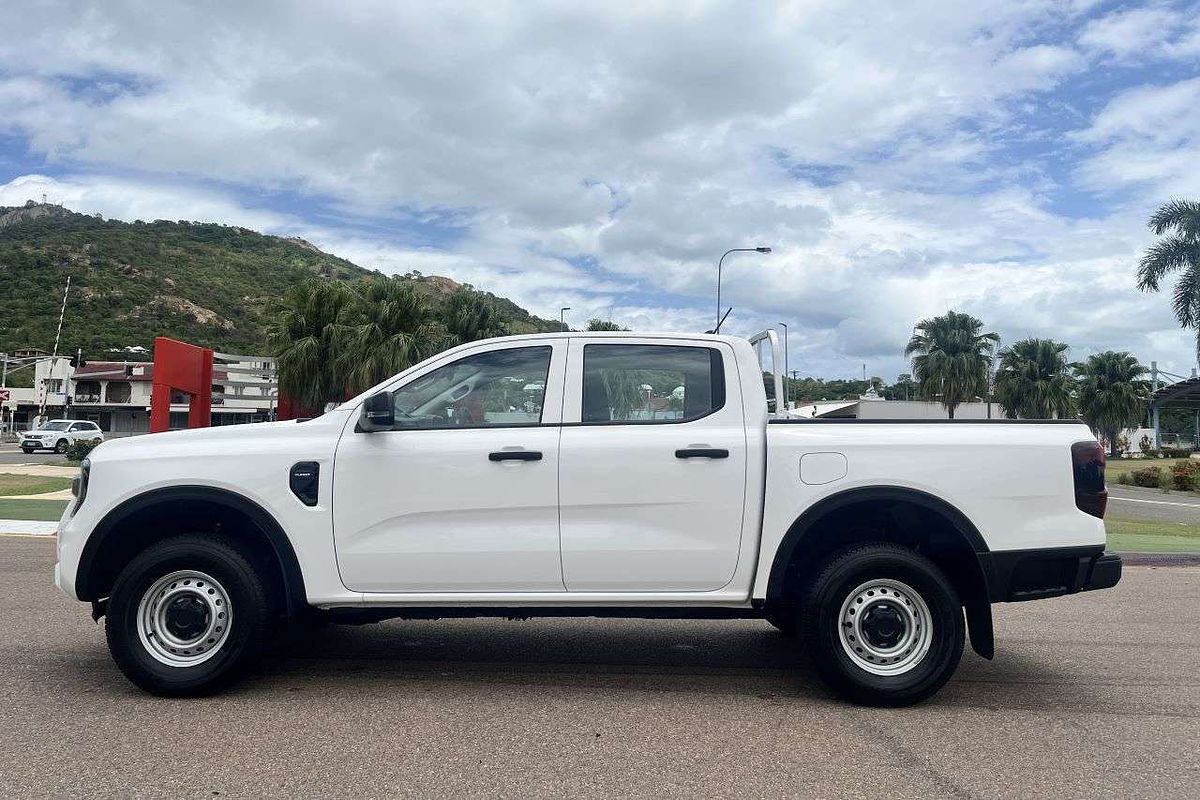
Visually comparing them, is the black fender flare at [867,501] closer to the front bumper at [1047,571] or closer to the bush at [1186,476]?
the front bumper at [1047,571]

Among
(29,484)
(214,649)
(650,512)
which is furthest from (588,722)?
(29,484)

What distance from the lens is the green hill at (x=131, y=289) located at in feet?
236

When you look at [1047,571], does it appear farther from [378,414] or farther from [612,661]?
[378,414]

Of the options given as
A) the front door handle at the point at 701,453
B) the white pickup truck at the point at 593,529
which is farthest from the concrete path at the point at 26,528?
the front door handle at the point at 701,453

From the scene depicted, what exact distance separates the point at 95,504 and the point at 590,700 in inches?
111

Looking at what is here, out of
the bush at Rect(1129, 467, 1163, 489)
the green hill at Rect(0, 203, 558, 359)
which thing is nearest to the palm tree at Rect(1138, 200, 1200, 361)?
the bush at Rect(1129, 467, 1163, 489)

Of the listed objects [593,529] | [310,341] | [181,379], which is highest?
[310,341]

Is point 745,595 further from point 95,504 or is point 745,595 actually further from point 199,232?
point 199,232

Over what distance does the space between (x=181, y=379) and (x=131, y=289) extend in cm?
7241

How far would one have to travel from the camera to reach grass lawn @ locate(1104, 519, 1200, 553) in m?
12.8

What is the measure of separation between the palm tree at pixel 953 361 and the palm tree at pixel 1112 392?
495 inches

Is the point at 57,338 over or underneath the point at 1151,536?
over

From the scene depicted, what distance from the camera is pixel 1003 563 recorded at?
15.7ft

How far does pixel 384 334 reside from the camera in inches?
1166
